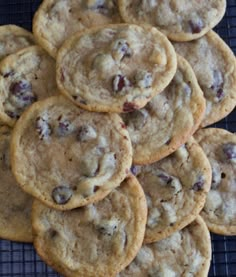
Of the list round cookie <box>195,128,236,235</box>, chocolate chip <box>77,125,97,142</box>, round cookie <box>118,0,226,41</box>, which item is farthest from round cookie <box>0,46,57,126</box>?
round cookie <box>195,128,236,235</box>

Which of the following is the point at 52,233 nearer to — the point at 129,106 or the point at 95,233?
the point at 95,233

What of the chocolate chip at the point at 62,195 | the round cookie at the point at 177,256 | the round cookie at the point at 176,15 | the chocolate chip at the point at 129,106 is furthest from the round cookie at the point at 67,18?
the round cookie at the point at 177,256

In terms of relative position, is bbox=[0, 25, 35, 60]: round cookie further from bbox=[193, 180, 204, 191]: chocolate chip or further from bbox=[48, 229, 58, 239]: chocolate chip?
bbox=[193, 180, 204, 191]: chocolate chip

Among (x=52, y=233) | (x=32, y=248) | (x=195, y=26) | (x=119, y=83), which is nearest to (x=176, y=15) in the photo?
(x=195, y=26)

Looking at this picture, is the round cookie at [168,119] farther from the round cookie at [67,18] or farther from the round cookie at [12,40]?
the round cookie at [12,40]

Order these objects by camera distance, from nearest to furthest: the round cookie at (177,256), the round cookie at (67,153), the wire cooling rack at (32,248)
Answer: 1. the round cookie at (67,153)
2. the round cookie at (177,256)
3. the wire cooling rack at (32,248)

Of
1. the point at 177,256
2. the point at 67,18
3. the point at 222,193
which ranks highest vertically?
the point at 67,18
